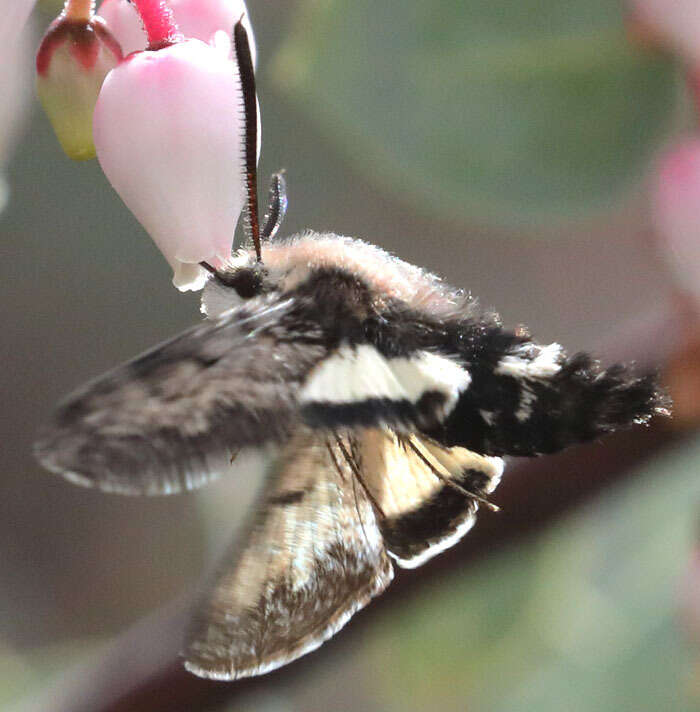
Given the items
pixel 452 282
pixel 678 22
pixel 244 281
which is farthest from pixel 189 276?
pixel 678 22

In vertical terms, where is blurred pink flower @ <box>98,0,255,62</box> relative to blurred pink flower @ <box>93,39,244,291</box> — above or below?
above

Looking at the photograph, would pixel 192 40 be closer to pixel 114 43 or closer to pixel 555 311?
pixel 114 43

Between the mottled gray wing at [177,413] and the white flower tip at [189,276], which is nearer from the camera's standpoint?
the mottled gray wing at [177,413]

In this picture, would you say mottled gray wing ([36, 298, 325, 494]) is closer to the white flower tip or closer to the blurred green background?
the white flower tip

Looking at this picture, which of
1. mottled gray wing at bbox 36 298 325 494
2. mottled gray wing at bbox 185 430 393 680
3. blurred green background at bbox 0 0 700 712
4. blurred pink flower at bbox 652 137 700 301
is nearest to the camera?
mottled gray wing at bbox 36 298 325 494

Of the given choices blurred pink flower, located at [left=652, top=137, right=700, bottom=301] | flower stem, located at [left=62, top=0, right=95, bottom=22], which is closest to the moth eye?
flower stem, located at [left=62, top=0, right=95, bottom=22]

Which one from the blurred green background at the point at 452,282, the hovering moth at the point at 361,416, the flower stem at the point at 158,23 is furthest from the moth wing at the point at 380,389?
the blurred green background at the point at 452,282

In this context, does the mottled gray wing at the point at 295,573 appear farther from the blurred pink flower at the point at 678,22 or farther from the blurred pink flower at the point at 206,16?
the blurred pink flower at the point at 678,22
